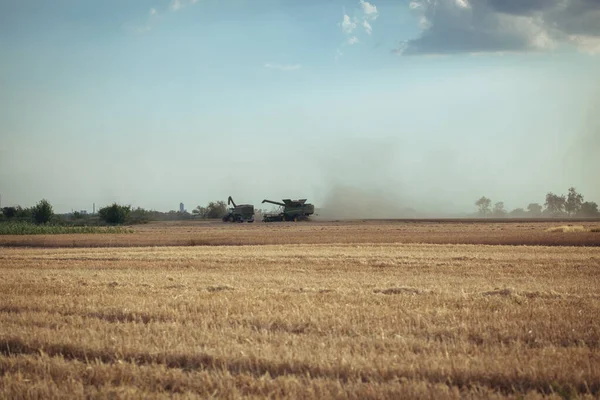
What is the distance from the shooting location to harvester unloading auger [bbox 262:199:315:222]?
84188 millimetres

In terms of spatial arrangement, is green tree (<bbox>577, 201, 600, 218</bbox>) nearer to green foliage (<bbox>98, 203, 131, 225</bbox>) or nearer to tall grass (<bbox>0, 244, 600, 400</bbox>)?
green foliage (<bbox>98, 203, 131, 225</bbox>)

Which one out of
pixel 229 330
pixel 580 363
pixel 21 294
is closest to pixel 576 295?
pixel 580 363

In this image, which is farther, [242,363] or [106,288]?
[106,288]

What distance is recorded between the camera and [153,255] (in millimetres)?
29781

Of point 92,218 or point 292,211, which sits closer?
point 292,211

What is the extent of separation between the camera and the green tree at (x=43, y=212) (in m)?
86.4

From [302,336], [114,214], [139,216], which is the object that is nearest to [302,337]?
[302,336]

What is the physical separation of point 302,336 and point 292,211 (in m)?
75.1

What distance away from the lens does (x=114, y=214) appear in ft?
291

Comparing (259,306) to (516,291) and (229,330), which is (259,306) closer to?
(229,330)

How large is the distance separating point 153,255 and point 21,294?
13808 mm

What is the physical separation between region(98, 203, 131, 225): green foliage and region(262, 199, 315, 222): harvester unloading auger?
72.8 feet

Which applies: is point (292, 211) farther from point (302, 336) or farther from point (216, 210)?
point (302, 336)

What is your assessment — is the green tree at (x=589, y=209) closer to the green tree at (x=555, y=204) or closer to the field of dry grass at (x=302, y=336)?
the green tree at (x=555, y=204)
